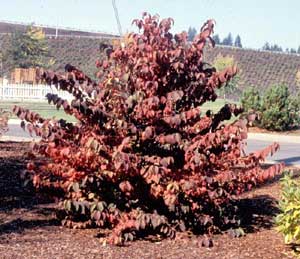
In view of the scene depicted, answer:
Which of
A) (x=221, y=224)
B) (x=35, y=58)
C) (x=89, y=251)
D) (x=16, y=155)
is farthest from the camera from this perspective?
(x=35, y=58)

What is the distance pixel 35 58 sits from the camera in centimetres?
5528

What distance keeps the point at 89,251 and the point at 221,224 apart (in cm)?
183

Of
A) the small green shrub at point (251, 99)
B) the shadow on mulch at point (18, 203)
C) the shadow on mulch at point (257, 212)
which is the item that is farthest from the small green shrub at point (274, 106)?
the shadow on mulch at point (257, 212)

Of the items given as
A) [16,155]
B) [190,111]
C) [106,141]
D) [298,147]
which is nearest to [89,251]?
[106,141]

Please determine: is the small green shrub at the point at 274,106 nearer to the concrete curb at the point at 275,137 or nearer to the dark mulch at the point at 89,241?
A: the concrete curb at the point at 275,137

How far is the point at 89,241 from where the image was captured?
710 cm

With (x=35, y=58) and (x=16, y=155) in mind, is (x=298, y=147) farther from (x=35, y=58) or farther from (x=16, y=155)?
(x=35, y=58)

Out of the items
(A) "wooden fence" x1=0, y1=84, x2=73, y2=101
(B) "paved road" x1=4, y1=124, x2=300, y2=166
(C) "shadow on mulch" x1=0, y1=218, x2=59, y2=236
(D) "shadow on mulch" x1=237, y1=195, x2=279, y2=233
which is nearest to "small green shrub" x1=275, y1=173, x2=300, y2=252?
(D) "shadow on mulch" x1=237, y1=195, x2=279, y2=233

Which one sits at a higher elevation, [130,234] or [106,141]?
[106,141]

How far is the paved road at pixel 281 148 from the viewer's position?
17.1 meters

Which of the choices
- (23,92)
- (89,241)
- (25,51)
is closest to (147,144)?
(89,241)

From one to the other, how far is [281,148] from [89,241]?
1467 cm

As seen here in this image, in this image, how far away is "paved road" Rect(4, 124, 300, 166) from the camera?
17.1 m

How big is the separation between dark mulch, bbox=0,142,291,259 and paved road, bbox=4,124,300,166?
8.07m
